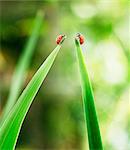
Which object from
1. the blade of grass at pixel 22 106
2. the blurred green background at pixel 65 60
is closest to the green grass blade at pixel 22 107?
the blade of grass at pixel 22 106

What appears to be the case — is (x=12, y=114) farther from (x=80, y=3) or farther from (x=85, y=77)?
(x=80, y=3)

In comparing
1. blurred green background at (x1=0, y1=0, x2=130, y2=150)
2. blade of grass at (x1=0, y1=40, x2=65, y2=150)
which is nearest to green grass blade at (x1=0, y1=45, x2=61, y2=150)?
blade of grass at (x1=0, y1=40, x2=65, y2=150)

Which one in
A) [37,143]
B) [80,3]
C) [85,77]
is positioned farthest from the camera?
[80,3]

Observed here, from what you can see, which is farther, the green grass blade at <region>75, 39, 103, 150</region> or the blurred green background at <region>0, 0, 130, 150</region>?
the blurred green background at <region>0, 0, 130, 150</region>

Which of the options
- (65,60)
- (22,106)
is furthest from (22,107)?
(65,60)

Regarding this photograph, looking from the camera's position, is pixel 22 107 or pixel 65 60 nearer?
pixel 22 107

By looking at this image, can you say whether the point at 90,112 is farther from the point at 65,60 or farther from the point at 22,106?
the point at 65,60

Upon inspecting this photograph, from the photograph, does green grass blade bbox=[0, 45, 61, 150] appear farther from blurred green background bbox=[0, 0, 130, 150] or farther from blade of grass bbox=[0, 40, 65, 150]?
blurred green background bbox=[0, 0, 130, 150]

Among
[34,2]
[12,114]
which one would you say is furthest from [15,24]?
[12,114]
